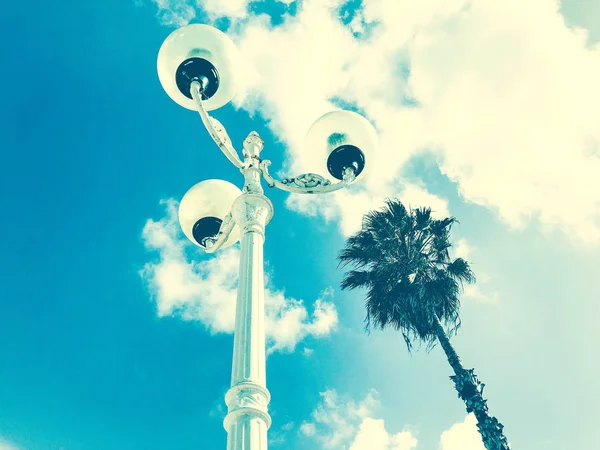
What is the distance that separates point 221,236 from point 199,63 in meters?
1.87

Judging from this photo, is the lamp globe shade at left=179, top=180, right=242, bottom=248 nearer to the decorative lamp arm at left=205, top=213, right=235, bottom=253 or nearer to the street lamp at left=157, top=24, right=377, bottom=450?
the street lamp at left=157, top=24, right=377, bottom=450

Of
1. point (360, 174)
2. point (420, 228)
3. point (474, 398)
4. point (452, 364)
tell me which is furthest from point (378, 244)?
point (360, 174)

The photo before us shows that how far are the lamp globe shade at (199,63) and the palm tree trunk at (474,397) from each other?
8133mm

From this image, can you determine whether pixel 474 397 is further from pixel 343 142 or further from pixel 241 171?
pixel 241 171

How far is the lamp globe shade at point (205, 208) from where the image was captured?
604 centimetres

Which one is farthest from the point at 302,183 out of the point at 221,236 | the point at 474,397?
the point at 474,397

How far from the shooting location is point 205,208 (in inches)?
238

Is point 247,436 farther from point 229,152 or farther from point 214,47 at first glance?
point 214,47

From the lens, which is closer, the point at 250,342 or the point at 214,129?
the point at 250,342

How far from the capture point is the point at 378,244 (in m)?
13.6

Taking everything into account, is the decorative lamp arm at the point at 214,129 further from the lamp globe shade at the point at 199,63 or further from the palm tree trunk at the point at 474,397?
the palm tree trunk at the point at 474,397

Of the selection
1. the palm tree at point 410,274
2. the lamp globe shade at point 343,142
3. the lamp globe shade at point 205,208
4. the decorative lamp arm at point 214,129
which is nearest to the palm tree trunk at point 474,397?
the palm tree at point 410,274

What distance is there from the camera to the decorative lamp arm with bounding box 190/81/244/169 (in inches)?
216

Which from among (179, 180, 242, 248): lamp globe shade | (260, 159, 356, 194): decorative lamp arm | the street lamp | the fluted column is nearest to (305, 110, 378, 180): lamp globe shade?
the street lamp
